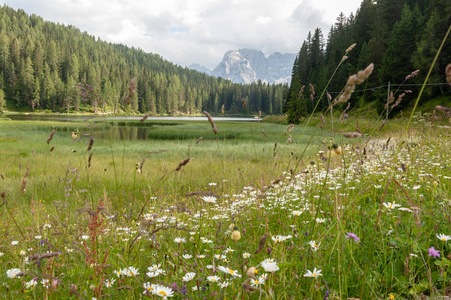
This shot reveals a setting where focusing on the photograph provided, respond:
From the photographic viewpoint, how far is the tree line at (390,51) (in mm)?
30766

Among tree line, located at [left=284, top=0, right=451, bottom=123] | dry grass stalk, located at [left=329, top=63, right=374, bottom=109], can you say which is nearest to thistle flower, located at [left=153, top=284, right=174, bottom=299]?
dry grass stalk, located at [left=329, top=63, right=374, bottom=109]

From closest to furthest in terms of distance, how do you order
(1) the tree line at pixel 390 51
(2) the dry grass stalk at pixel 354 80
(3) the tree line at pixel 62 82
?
(2) the dry grass stalk at pixel 354 80, (1) the tree line at pixel 390 51, (3) the tree line at pixel 62 82

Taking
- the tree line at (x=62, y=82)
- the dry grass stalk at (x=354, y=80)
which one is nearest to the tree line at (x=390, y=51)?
the dry grass stalk at (x=354, y=80)

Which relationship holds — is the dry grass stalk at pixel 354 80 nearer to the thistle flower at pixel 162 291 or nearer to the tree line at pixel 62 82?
the thistle flower at pixel 162 291

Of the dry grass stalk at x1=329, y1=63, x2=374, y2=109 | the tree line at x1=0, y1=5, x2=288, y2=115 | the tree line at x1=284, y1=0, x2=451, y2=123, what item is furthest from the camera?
the tree line at x1=0, y1=5, x2=288, y2=115

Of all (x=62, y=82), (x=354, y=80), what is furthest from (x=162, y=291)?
(x=62, y=82)

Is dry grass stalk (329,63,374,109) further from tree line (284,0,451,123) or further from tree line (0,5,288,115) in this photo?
tree line (0,5,288,115)

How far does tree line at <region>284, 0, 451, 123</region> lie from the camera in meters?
30.8

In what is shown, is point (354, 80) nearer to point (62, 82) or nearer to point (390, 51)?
point (390, 51)

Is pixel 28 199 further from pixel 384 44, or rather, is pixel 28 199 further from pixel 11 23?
pixel 11 23

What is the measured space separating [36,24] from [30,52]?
89.1 metres

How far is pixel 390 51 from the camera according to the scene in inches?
1459

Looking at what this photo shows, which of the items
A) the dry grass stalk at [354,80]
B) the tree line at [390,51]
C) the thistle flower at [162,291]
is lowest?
the thistle flower at [162,291]

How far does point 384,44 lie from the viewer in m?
45.2
